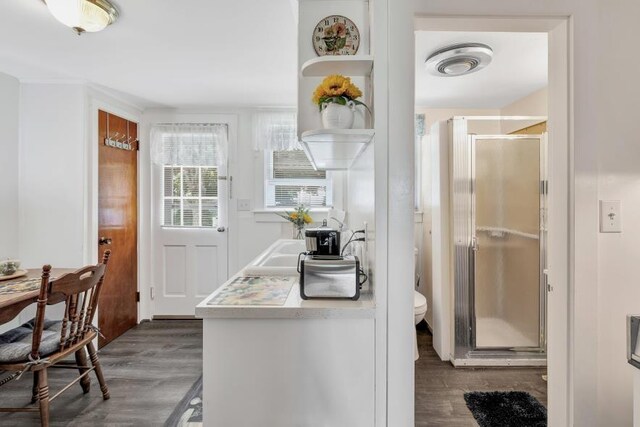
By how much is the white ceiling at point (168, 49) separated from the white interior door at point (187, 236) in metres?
0.86

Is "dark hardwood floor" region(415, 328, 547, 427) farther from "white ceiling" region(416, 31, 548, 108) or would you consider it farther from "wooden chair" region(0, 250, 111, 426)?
"white ceiling" region(416, 31, 548, 108)

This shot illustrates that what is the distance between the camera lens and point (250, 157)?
3.48 m

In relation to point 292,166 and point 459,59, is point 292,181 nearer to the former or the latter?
point 292,166

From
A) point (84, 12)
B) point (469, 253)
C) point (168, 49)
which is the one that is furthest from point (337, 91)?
point (469, 253)

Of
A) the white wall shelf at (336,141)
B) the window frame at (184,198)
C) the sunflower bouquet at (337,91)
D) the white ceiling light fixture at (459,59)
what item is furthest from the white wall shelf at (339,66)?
the window frame at (184,198)

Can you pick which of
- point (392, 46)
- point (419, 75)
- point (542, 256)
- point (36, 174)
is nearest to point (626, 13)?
point (392, 46)

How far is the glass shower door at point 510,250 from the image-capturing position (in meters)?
2.53

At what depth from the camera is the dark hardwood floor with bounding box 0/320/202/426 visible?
1.93 metres

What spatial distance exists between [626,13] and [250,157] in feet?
9.51

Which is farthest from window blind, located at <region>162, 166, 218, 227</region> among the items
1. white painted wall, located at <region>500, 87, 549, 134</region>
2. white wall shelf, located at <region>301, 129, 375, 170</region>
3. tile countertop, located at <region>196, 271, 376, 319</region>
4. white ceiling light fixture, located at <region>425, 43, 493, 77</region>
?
white painted wall, located at <region>500, 87, 549, 134</region>

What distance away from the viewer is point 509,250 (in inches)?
101

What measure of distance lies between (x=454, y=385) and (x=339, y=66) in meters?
2.12

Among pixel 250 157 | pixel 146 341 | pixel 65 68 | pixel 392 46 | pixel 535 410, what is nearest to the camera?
pixel 392 46

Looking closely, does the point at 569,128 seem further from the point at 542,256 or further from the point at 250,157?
the point at 250,157
